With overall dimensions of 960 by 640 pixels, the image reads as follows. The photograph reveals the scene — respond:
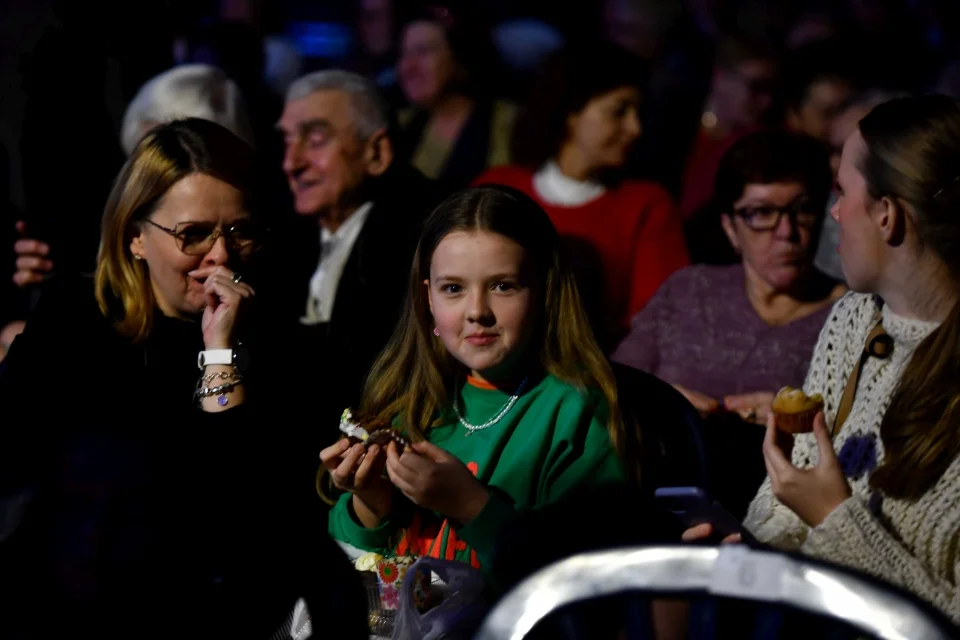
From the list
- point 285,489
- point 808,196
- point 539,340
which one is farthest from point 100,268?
point 808,196

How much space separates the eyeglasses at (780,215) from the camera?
11.0 feet

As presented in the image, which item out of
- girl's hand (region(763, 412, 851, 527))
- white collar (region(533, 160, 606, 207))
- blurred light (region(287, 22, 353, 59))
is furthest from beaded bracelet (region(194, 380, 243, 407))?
blurred light (region(287, 22, 353, 59))

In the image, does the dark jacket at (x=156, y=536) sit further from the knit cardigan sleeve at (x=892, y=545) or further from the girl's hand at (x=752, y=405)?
the girl's hand at (x=752, y=405)

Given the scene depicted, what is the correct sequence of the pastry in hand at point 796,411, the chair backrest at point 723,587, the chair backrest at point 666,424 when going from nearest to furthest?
1. the chair backrest at point 723,587
2. the pastry in hand at point 796,411
3. the chair backrest at point 666,424

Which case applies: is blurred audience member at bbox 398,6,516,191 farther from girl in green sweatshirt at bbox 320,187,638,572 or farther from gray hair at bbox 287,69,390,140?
girl in green sweatshirt at bbox 320,187,638,572

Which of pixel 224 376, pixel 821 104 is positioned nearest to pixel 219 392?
pixel 224 376

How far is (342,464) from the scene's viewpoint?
221 cm

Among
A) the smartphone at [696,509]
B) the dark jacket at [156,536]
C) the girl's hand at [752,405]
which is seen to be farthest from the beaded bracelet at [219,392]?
the girl's hand at [752,405]

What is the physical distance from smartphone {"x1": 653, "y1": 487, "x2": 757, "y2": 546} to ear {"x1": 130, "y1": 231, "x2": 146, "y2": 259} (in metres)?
1.33

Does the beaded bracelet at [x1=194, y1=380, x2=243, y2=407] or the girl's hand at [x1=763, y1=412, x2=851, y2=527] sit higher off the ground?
the beaded bracelet at [x1=194, y1=380, x2=243, y2=407]

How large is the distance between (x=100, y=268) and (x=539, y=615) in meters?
1.68

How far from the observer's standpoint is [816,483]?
2146 mm

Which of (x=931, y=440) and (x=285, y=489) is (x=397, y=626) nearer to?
(x=285, y=489)

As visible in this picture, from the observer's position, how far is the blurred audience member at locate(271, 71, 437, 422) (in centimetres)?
361
